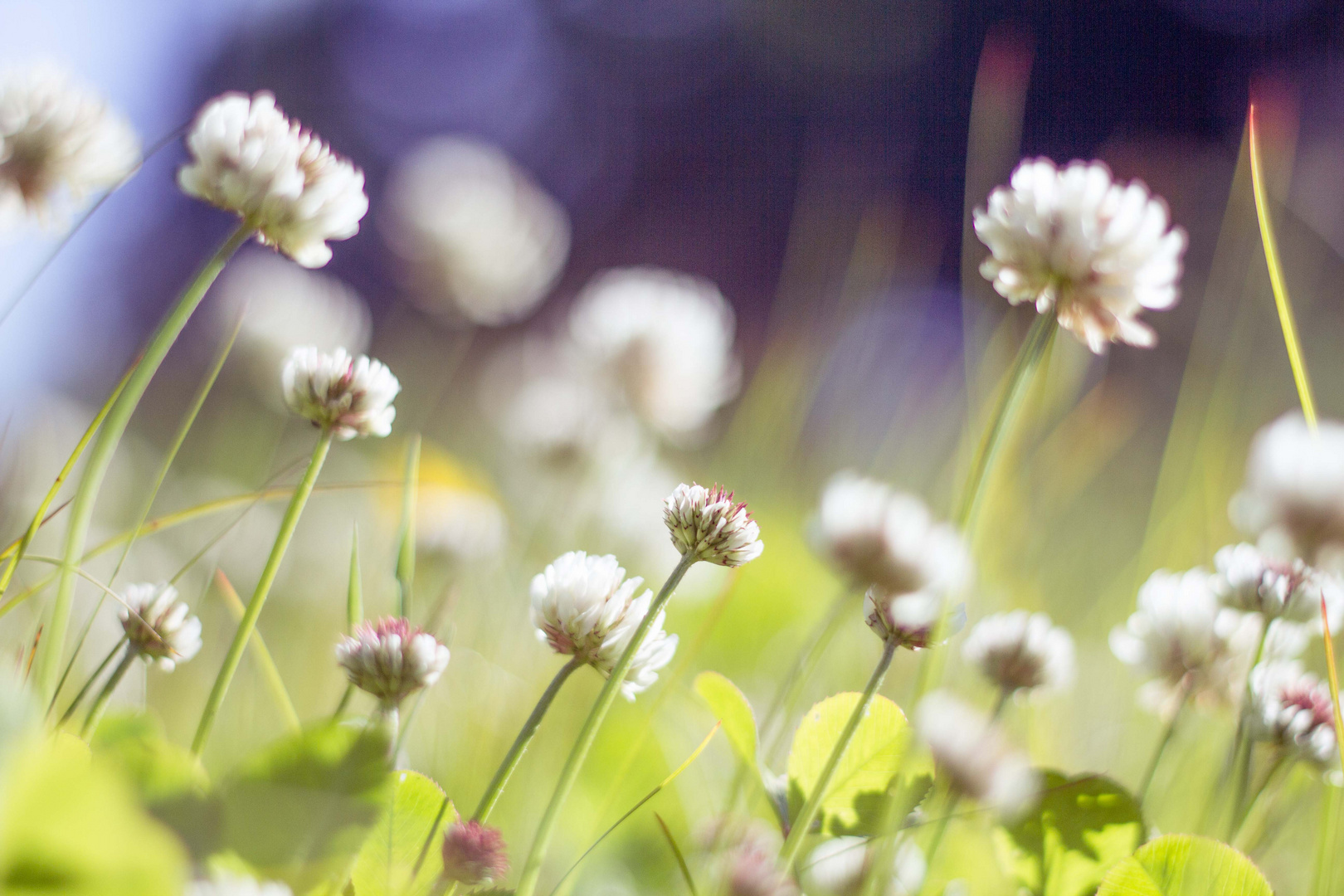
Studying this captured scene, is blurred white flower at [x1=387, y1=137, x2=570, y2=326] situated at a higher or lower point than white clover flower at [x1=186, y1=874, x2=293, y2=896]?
higher

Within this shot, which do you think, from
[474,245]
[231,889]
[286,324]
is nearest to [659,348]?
[474,245]

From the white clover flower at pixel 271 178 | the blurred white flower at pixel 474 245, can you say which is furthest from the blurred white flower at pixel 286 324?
the white clover flower at pixel 271 178

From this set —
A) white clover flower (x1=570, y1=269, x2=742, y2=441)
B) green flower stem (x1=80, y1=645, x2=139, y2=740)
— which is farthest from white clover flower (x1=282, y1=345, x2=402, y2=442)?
white clover flower (x1=570, y1=269, x2=742, y2=441)

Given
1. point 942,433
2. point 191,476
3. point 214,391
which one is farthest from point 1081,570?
point 214,391

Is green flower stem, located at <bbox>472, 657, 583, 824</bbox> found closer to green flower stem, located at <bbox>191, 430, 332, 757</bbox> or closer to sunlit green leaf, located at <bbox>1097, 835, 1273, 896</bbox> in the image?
green flower stem, located at <bbox>191, 430, 332, 757</bbox>

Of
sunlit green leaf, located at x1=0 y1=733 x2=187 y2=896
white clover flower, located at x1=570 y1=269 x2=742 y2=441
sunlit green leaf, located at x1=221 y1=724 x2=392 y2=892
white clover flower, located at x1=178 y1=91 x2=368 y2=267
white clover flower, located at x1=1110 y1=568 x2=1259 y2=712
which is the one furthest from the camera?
white clover flower, located at x1=570 y1=269 x2=742 y2=441

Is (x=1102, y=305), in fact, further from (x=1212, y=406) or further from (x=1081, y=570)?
(x=1081, y=570)

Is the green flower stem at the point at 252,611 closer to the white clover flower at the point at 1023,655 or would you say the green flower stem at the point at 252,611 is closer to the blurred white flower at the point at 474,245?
the white clover flower at the point at 1023,655
